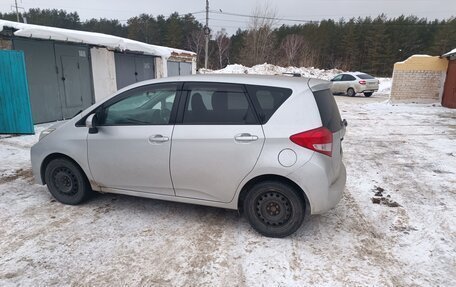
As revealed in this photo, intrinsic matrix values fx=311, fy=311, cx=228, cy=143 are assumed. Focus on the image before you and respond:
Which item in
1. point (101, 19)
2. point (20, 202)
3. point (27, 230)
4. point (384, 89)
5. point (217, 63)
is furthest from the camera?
point (101, 19)

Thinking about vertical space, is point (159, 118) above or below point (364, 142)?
above

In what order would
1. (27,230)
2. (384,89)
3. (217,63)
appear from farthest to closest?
(217,63), (384,89), (27,230)

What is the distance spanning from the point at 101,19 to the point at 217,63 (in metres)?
25.3

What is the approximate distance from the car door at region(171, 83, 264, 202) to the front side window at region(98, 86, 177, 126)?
21cm

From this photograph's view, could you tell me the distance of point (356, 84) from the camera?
1969 centimetres

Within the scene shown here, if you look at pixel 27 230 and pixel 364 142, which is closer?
pixel 27 230

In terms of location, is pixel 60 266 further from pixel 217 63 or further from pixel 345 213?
pixel 217 63

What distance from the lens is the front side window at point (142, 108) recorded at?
352 cm

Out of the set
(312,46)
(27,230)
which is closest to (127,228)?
(27,230)

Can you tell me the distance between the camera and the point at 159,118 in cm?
351

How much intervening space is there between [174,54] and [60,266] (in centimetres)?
1393

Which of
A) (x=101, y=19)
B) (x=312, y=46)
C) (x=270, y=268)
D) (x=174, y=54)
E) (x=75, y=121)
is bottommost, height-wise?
(x=270, y=268)

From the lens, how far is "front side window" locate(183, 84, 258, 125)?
3.21 m

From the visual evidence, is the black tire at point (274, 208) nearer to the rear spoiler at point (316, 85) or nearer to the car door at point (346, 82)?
the rear spoiler at point (316, 85)
